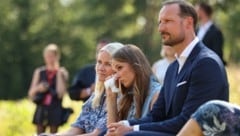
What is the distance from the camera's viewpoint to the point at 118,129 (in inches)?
218

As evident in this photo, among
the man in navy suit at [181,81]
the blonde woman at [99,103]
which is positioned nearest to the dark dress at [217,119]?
the man in navy suit at [181,81]

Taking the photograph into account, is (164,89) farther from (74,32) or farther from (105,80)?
(74,32)

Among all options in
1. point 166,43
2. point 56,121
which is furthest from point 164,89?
point 56,121

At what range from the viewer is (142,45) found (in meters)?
42.6

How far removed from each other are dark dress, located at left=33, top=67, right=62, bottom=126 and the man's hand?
483cm

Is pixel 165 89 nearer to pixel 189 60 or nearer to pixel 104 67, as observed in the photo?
pixel 189 60

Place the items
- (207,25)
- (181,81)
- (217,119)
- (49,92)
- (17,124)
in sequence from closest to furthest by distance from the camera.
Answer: (217,119) < (181,81) < (207,25) < (49,92) < (17,124)

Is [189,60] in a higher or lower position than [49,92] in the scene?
higher

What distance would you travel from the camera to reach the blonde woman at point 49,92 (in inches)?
409

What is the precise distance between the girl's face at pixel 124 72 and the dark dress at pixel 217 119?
65.3 inches

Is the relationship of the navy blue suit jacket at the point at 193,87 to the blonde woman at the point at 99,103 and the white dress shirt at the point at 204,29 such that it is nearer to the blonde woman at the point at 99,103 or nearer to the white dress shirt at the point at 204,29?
the blonde woman at the point at 99,103

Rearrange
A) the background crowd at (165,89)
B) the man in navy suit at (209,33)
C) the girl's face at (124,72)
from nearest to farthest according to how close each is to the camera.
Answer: the background crowd at (165,89) < the girl's face at (124,72) < the man in navy suit at (209,33)

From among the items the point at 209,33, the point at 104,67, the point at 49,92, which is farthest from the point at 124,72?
the point at 49,92

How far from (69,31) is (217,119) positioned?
4135cm
